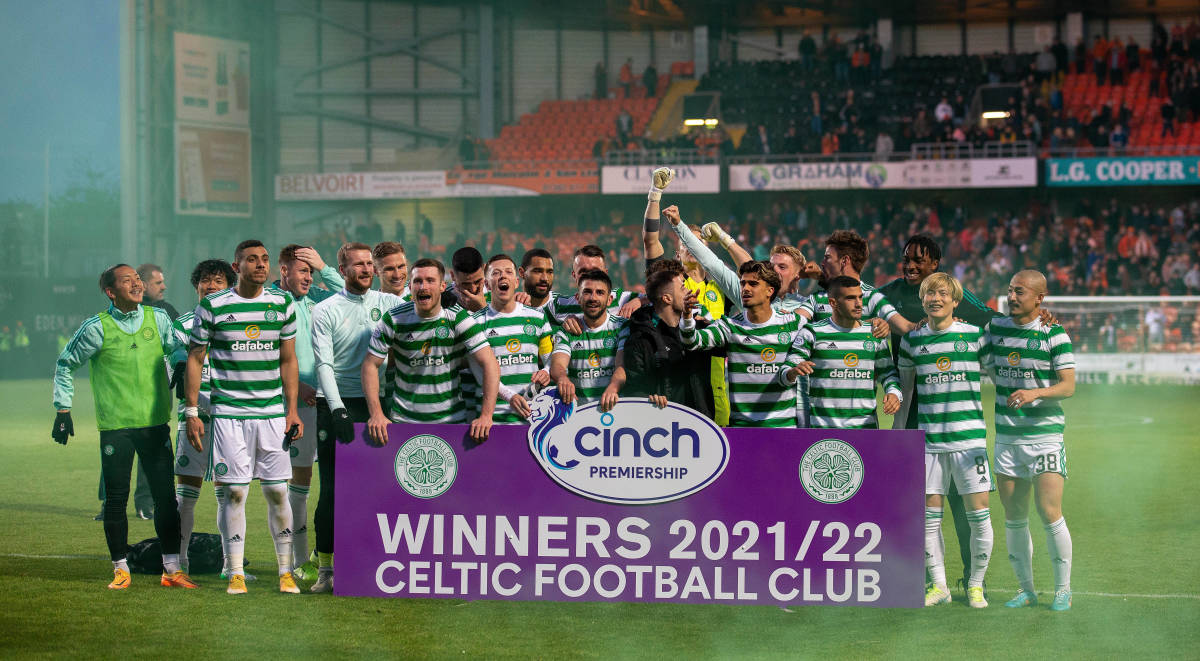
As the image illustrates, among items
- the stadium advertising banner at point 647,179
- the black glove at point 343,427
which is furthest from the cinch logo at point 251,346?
the stadium advertising banner at point 647,179

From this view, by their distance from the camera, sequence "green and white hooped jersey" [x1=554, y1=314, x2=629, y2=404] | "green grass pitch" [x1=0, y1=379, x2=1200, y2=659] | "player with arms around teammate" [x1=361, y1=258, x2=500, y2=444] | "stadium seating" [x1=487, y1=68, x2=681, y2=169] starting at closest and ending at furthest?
"green grass pitch" [x1=0, y1=379, x2=1200, y2=659] → "player with arms around teammate" [x1=361, y1=258, x2=500, y2=444] → "green and white hooped jersey" [x1=554, y1=314, x2=629, y2=404] → "stadium seating" [x1=487, y1=68, x2=681, y2=169]

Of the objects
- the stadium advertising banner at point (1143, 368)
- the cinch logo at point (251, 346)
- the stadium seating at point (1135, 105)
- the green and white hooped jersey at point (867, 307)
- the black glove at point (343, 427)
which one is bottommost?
the stadium advertising banner at point (1143, 368)

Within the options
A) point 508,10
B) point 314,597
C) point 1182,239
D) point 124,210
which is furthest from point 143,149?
point 314,597

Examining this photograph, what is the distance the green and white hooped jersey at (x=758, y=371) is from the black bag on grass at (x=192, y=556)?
310cm

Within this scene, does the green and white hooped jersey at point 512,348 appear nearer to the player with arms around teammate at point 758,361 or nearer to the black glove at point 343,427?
the black glove at point 343,427

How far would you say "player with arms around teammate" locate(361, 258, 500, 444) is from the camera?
6.10m

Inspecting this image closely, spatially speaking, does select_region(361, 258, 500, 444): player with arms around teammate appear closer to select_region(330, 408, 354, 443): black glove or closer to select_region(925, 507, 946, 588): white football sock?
select_region(330, 408, 354, 443): black glove

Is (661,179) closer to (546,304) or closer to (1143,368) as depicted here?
(546,304)

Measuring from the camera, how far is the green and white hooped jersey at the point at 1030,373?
616cm

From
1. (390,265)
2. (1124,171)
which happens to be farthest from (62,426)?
(1124,171)

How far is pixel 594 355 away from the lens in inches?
250

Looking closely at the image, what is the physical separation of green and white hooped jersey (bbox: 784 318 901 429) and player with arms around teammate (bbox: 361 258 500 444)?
4.98 ft

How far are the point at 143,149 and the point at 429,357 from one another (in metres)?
26.3

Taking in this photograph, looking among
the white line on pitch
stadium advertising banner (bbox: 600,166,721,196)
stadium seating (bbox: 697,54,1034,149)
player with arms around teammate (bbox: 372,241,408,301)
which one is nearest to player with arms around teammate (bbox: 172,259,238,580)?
the white line on pitch
